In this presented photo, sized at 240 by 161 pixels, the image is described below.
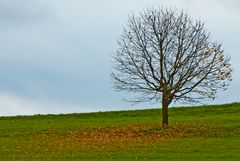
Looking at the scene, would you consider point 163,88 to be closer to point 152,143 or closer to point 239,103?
point 152,143

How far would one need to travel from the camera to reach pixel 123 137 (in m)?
44.2

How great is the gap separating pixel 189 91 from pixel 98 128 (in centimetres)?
742

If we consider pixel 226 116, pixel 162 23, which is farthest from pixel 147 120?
pixel 162 23

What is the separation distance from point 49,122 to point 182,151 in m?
27.9

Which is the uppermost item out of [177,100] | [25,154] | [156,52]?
[156,52]

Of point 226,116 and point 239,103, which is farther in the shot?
point 239,103

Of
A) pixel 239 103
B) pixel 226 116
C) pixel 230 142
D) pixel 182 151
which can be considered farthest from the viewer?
pixel 239 103

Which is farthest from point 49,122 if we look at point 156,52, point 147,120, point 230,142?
point 230,142

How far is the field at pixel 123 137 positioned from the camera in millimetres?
33562

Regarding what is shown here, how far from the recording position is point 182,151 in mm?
34562

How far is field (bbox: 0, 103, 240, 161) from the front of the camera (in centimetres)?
3356

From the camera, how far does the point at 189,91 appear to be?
50.7 m

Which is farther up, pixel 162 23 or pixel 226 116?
pixel 162 23

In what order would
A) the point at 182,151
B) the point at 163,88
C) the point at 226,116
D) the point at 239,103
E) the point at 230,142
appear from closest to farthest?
the point at 182,151 → the point at 230,142 → the point at 163,88 → the point at 226,116 → the point at 239,103
